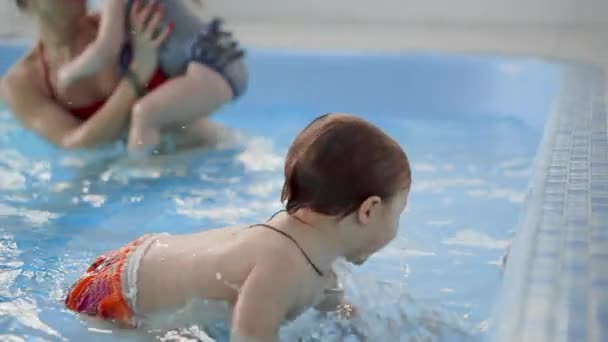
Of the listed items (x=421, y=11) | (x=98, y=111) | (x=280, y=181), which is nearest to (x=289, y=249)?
(x=280, y=181)

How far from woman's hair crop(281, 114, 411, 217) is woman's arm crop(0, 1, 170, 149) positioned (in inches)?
57.8

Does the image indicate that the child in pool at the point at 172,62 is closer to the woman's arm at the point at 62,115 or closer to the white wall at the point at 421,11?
the woman's arm at the point at 62,115

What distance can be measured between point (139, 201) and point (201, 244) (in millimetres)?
1037

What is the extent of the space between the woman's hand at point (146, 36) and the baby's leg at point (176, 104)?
79 millimetres

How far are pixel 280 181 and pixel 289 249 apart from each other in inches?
50.7

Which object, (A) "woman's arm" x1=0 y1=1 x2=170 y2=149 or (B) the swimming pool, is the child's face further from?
(A) "woman's arm" x1=0 y1=1 x2=170 y2=149

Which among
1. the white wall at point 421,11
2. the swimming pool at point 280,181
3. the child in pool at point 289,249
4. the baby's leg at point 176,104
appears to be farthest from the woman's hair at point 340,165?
the white wall at point 421,11

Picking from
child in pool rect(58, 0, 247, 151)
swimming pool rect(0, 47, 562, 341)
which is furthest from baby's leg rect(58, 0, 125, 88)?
swimming pool rect(0, 47, 562, 341)

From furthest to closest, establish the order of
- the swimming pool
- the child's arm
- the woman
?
the woman → the swimming pool → the child's arm

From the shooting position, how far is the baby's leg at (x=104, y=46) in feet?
8.78

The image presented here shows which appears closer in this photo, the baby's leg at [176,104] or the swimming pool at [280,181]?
the swimming pool at [280,181]

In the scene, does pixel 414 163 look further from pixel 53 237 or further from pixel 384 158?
pixel 384 158

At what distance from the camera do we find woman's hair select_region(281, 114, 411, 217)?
1383 mm

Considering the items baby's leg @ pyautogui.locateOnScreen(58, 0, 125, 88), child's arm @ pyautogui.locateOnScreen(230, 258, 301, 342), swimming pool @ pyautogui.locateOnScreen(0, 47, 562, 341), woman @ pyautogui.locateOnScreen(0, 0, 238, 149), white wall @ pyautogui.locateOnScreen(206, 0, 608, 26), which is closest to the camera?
child's arm @ pyautogui.locateOnScreen(230, 258, 301, 342)
